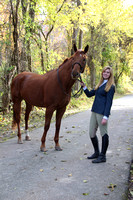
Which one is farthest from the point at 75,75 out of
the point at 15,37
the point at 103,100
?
the point at 15,37

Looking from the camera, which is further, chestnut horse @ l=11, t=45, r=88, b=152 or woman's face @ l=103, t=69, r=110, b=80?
chestnut horse @ l=11, t=45, r=88, b=152

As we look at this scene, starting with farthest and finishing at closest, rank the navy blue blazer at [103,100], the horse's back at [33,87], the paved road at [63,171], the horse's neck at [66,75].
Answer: the horse's back at [33,87], the horse's neck at [66,75], the navy blue blazer at [103,100], the paved road at [63,171]

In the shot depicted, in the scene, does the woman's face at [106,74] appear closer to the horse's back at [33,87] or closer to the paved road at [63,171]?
the horse's back at [33,87]

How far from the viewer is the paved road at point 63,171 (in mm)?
2734

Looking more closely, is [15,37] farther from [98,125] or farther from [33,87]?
[98,125]

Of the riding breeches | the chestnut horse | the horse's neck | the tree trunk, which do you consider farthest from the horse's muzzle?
the tree trunk

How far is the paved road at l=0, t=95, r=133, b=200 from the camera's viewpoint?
2.73 m

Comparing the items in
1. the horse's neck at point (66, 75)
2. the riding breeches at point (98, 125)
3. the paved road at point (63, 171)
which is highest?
the horse's neck at point (66, 75)

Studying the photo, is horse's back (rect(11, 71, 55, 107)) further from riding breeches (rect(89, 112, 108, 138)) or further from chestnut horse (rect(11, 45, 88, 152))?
riding breeches (rect(89, 112, 108, 138))

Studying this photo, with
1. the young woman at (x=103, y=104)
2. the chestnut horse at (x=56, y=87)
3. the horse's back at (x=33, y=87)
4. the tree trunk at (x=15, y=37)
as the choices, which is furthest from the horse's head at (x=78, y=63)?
the tree trunk at (x=15, y=37)

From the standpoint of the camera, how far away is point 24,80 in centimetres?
552

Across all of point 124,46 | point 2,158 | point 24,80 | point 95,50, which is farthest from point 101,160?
point 124,46

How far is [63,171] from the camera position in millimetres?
3498

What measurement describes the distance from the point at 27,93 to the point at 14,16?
5.08 m
